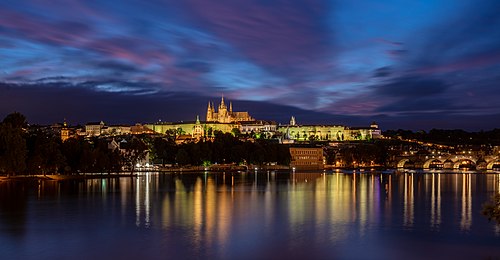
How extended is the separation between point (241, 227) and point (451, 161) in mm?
99810

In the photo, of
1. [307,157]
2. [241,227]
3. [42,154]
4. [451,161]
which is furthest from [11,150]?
[451,161]

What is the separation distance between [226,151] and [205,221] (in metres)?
78.8

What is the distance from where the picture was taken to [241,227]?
2573cm

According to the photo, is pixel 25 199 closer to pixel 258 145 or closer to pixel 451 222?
pixel 451 222

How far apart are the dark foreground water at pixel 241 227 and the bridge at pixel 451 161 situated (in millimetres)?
71775

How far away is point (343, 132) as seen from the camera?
199m

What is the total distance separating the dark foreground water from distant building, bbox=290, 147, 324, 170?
88.1 meters

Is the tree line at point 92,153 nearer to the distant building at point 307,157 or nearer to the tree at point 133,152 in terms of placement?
the tree at point 133,152

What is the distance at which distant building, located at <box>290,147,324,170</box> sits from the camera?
129 meters

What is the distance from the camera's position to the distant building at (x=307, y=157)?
129m

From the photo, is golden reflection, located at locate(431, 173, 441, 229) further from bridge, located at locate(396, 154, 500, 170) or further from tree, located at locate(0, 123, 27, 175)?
bridge, located at locate(396, 154, 500, 170)

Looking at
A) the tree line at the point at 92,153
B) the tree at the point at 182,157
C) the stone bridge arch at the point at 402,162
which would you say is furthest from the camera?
the stone bridge arch at the point at 402,162

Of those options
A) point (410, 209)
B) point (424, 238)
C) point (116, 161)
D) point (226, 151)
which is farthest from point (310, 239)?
point (226, 151)

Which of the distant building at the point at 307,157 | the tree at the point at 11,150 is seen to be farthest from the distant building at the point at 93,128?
the tree at the point at 11,150
